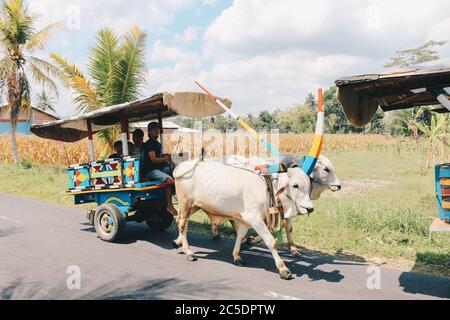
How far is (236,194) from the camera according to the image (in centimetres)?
588

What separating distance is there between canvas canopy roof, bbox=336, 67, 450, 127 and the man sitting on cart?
3.30m

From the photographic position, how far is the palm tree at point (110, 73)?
12602 mm

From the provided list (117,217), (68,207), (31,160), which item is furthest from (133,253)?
(31,160)

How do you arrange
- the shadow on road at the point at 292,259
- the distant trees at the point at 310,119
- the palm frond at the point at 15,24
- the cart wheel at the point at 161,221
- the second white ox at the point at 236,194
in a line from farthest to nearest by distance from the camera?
1. the distant trees at the point at 310,119
2. the palm frond at the point at 15,24
3. the cart wheel at the point at 161,221
4. the second white ox at the point at 236,194
5. the shadow on road at the point at 292,259

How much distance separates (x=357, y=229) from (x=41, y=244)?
565cm

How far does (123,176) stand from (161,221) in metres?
1.47

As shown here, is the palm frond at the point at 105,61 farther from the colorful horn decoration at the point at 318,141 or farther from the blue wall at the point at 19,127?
the blue wall at the point at 19,127

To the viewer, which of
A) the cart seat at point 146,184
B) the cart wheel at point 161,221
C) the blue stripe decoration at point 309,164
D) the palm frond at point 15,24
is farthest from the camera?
the palm frond at point 15,24

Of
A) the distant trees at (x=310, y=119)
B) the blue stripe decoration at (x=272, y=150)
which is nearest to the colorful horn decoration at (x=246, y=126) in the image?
the blue stripe decoration at (x=272, y=150)

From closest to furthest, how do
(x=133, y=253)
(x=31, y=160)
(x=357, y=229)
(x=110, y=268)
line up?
(x=110, y=268) → (x=133, y=253) → (x=357, y=229) → (x=31, y=160)

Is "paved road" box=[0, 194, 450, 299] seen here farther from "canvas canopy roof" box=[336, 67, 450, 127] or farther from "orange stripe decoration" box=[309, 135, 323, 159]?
"canvas canopy roof" box=[336, 67, 450, 127]

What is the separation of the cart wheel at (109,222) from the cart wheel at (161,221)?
887mm
